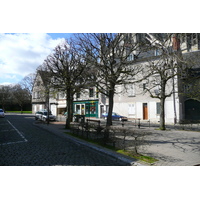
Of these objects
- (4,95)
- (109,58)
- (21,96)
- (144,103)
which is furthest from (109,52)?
(4,95)

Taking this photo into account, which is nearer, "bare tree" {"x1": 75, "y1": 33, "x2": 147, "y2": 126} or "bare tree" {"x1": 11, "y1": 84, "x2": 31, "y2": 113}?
"bare tree" {"x1": 75, "y1": 33, "x2": 147, "y2": 126}

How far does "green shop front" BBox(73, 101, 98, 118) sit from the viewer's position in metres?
32.6

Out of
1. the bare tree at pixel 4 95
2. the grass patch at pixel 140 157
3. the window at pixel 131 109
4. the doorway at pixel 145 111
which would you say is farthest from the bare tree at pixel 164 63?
the bare tree at pixel 4 95

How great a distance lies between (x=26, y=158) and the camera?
6.45 metres

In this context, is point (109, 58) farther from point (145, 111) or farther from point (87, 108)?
point (87, 108)

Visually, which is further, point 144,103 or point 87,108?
point 87,108

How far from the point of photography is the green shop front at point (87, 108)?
32625 millimetres

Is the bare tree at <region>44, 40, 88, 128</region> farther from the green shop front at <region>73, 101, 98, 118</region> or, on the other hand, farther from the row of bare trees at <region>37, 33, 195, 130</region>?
the green shop front at <region>73, 101, 98, 118</region>

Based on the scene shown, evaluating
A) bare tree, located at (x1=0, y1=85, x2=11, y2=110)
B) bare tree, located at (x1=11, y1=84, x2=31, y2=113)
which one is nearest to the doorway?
bare tree, located at (x1=11, y1=84, x2=31, y2=113)

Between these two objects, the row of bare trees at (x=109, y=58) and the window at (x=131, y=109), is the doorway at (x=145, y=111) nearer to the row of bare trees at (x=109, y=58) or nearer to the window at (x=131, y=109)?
the window at (x=131, y=109)

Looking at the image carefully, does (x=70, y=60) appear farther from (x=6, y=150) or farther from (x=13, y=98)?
(x=13, y=98)

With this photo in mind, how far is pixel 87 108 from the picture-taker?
3438cm

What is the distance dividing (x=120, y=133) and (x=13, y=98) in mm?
60290

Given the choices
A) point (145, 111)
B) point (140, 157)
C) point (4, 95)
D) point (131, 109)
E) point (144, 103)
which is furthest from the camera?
point (4, 95)
